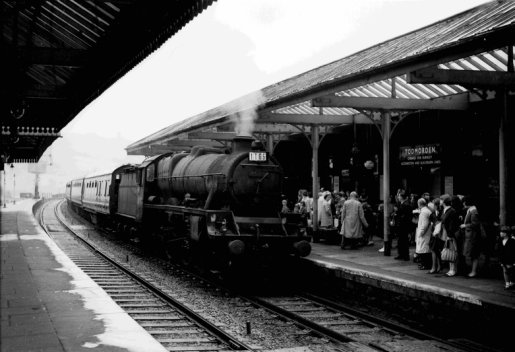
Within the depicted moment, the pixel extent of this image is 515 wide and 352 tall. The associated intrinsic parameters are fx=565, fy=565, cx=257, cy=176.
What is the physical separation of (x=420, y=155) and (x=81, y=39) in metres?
9.75

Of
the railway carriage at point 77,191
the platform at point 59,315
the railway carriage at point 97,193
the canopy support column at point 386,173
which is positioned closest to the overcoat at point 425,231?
the canopy support column at point 386,173

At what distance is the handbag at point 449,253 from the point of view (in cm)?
1002

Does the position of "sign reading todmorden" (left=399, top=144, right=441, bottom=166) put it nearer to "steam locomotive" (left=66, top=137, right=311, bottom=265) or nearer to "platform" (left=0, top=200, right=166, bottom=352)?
"steam locomotive" (left=66, top=137, right=311, bottom=265)

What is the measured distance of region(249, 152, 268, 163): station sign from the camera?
1128 cm

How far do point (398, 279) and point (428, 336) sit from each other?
177 cm

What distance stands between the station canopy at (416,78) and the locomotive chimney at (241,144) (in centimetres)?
110

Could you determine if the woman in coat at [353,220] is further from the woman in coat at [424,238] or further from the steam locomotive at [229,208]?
the woman in coat at [424,238]

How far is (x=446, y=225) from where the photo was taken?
1009 cm

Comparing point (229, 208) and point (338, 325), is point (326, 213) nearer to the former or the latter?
point (229, 208)

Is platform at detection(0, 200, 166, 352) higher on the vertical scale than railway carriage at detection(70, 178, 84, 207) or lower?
lower

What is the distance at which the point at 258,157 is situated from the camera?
11.3 metres

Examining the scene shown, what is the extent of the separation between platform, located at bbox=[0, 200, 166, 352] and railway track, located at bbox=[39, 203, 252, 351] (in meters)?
0.76

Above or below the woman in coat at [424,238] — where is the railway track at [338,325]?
below

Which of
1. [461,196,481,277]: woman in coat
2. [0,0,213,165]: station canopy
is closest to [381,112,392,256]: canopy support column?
[461,196,481,277]: woman in coat
